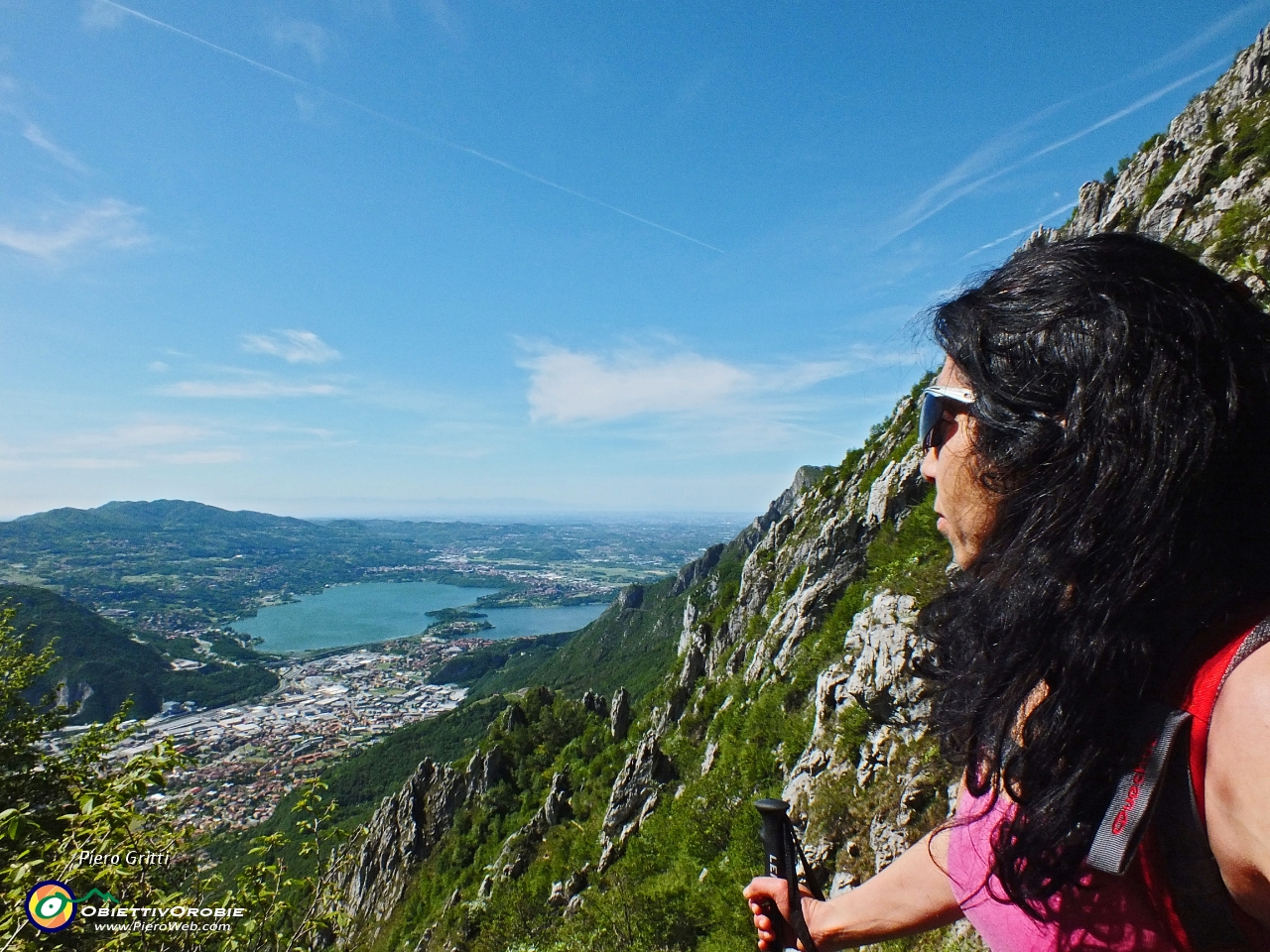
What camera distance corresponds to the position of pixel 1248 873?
3.36 ft

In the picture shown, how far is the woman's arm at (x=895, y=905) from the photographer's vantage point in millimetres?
1750

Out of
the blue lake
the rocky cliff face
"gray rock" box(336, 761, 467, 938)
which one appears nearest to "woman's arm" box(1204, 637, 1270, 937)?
the rocky cliff face

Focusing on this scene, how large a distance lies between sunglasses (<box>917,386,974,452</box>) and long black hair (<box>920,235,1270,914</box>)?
13 centimetres

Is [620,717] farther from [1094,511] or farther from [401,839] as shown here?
[1094,511]

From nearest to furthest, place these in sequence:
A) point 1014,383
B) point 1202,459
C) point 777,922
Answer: point 1202,459 → point 1014,383 → point 777,922

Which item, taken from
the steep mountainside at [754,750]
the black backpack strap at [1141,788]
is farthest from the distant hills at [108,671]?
the black backpack strap at [1141,788]

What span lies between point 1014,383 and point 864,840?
252 inches

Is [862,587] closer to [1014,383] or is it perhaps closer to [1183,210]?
[1014,383]

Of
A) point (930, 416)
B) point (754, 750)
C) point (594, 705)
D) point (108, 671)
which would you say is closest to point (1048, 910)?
point (930, 416)

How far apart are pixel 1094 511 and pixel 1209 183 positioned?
24049 millimetres

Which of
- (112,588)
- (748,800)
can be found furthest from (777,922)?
(112,588)

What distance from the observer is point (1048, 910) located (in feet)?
4.58

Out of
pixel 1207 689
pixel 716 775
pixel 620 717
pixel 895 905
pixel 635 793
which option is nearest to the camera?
pixel 1207 689

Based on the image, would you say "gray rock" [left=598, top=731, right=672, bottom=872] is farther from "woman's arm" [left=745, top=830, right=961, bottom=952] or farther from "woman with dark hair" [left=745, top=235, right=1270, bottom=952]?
"woman with dark hair" [left=745, top=235, right=1270, bottom=952]
